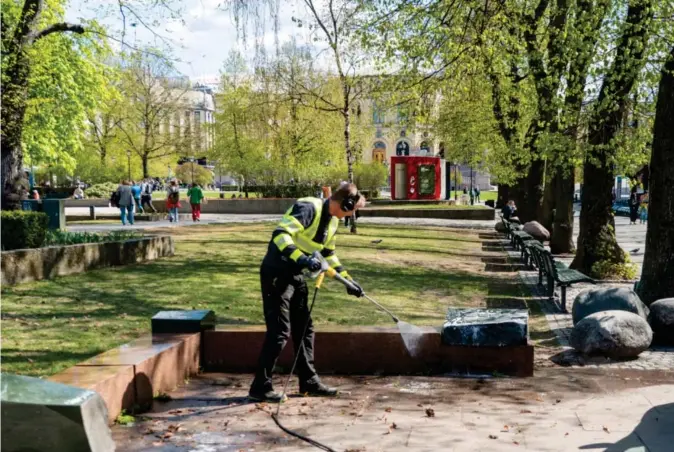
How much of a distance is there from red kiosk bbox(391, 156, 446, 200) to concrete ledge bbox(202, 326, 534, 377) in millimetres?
41097

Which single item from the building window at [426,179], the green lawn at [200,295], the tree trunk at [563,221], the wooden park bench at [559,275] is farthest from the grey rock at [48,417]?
the building window at [426,179]

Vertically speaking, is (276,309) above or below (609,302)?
above

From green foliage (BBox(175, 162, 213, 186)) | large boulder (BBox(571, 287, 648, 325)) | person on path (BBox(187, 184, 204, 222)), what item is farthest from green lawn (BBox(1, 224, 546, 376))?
green foliage (BBox(175, 162, 213, 186))

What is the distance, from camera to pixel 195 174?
73.6m

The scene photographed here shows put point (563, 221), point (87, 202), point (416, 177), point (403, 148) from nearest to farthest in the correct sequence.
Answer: point (563, 221) → point (87, 202) → point (416, 177) → point (403, 148)

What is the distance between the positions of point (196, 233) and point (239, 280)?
9427 millimetres

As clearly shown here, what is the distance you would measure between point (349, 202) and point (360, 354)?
5.63 feet

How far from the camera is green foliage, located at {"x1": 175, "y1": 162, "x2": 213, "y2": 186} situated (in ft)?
242

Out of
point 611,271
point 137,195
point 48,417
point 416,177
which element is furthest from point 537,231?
point 416,177

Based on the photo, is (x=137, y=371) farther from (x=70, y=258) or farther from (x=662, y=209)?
(x=662, y=209)

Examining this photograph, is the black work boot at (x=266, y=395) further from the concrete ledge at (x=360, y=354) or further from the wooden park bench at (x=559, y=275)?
the wooden park bench at (x=559, y=275)

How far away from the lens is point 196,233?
815 inches

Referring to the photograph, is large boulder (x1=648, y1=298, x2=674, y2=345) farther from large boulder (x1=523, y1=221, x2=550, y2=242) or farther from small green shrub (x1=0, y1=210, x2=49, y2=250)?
large boulder (x1=523, y1=221, x2=550, y2=242)

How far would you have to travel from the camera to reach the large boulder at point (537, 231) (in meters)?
22.0
